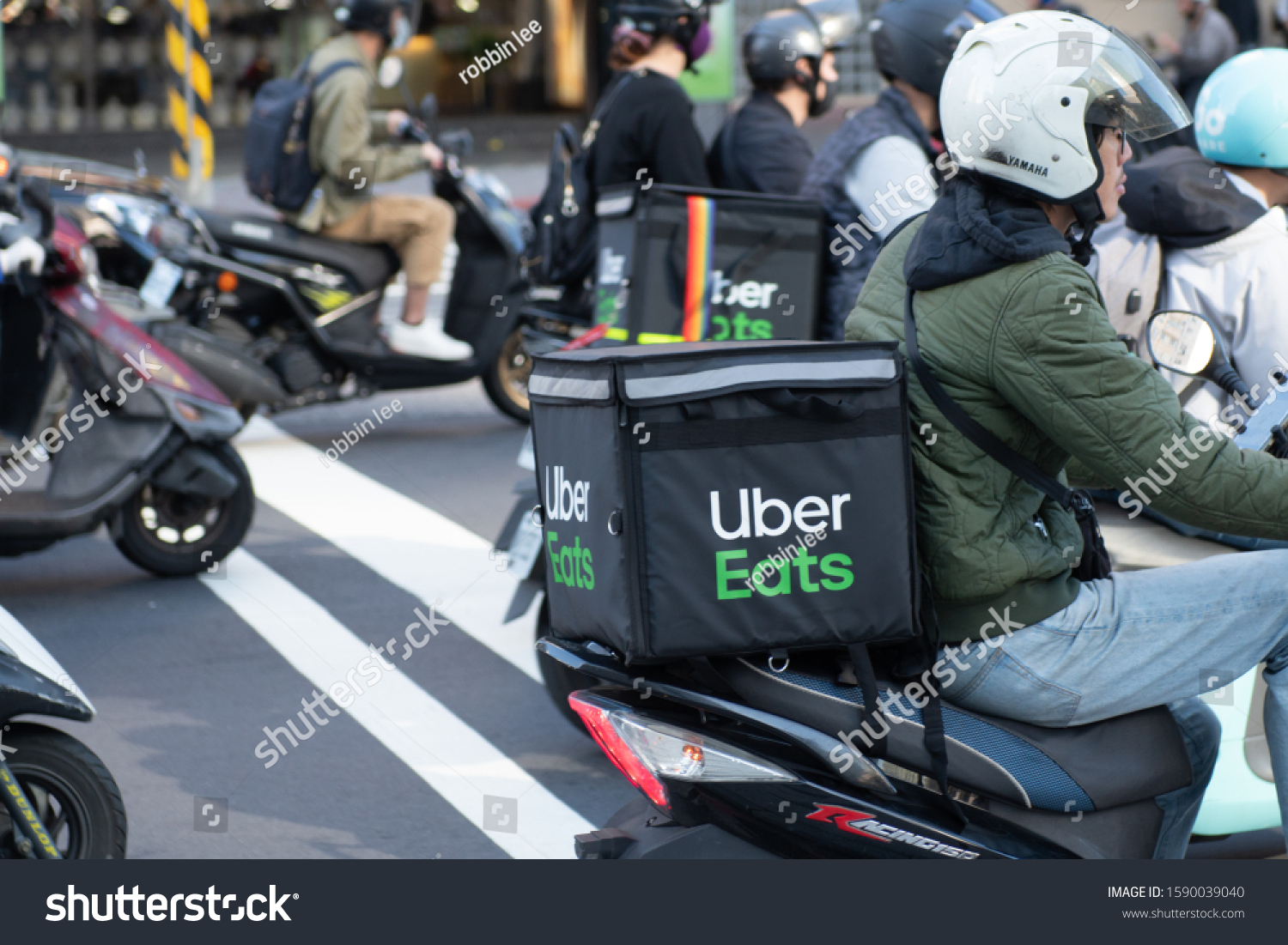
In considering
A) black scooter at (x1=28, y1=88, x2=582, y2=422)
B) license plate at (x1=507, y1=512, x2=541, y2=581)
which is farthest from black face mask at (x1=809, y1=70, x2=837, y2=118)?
license plate at (x1=507, y1=512, x2=541, y2=581)

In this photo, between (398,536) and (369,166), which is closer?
(398,536)

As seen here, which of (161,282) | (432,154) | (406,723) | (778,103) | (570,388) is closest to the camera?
(570,388)

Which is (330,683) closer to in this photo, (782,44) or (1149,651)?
(782,44)

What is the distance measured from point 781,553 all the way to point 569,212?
411cm

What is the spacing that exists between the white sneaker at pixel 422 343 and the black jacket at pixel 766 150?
116 inches

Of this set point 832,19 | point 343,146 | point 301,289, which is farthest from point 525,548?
point 343,146

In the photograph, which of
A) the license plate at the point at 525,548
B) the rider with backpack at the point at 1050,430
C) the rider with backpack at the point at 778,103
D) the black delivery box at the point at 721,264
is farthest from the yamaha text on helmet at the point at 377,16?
the rider with backpack at the point at 1050,430

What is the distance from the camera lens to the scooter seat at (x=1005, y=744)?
273 centimetres

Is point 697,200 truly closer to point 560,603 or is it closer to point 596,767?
point 596,767

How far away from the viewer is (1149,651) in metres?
2.86

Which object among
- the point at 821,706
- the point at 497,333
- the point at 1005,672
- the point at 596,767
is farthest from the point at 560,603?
the point at 497,333

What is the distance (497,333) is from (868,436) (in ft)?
21.0

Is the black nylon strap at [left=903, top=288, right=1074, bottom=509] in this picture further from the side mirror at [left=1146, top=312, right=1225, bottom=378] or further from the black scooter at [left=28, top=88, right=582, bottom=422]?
the black scooter at [left=28, top=88, right=582, bottom=422]
